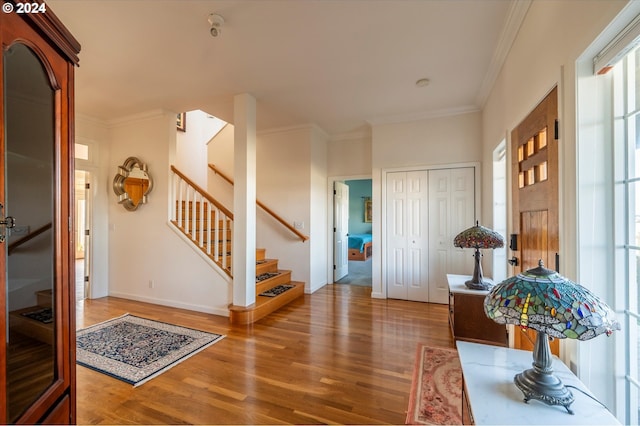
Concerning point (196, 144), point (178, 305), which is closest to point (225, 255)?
point (178, 305)

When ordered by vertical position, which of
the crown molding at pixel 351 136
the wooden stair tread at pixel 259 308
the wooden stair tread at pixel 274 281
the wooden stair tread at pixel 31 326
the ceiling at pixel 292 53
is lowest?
the wooden stair tread at pixel 259 308

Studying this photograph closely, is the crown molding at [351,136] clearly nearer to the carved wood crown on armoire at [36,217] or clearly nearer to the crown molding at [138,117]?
the crown molding at [138,117]

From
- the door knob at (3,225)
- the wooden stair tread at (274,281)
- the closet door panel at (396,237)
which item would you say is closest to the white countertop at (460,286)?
the closet door panel at (396,237)

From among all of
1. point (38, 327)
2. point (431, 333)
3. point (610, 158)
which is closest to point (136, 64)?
point (38, 327)

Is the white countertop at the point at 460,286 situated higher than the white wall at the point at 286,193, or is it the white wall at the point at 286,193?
the white wall at the point at 286,193

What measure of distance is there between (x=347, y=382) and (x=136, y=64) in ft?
12.0

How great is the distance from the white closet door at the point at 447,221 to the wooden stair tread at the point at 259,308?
7.31 ft

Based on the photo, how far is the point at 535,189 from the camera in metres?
1.80

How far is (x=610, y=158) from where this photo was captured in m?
1.17

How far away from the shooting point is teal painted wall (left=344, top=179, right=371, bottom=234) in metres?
9.74

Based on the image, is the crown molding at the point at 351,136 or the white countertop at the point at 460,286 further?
the crown molding at the point at 351,136

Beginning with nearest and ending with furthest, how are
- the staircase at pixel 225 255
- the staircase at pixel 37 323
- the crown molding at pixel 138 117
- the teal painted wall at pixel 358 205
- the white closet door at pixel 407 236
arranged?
1. the staircase at pixel 37 323
2. the staircase at pixel 225 255
3. the crown molding at pixel 138 117
4. the white closet door at pixel 407 236
5. the teal painted wall at pixel 358 205

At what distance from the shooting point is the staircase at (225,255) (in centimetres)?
345

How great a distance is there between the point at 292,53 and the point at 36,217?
7.81 feet
